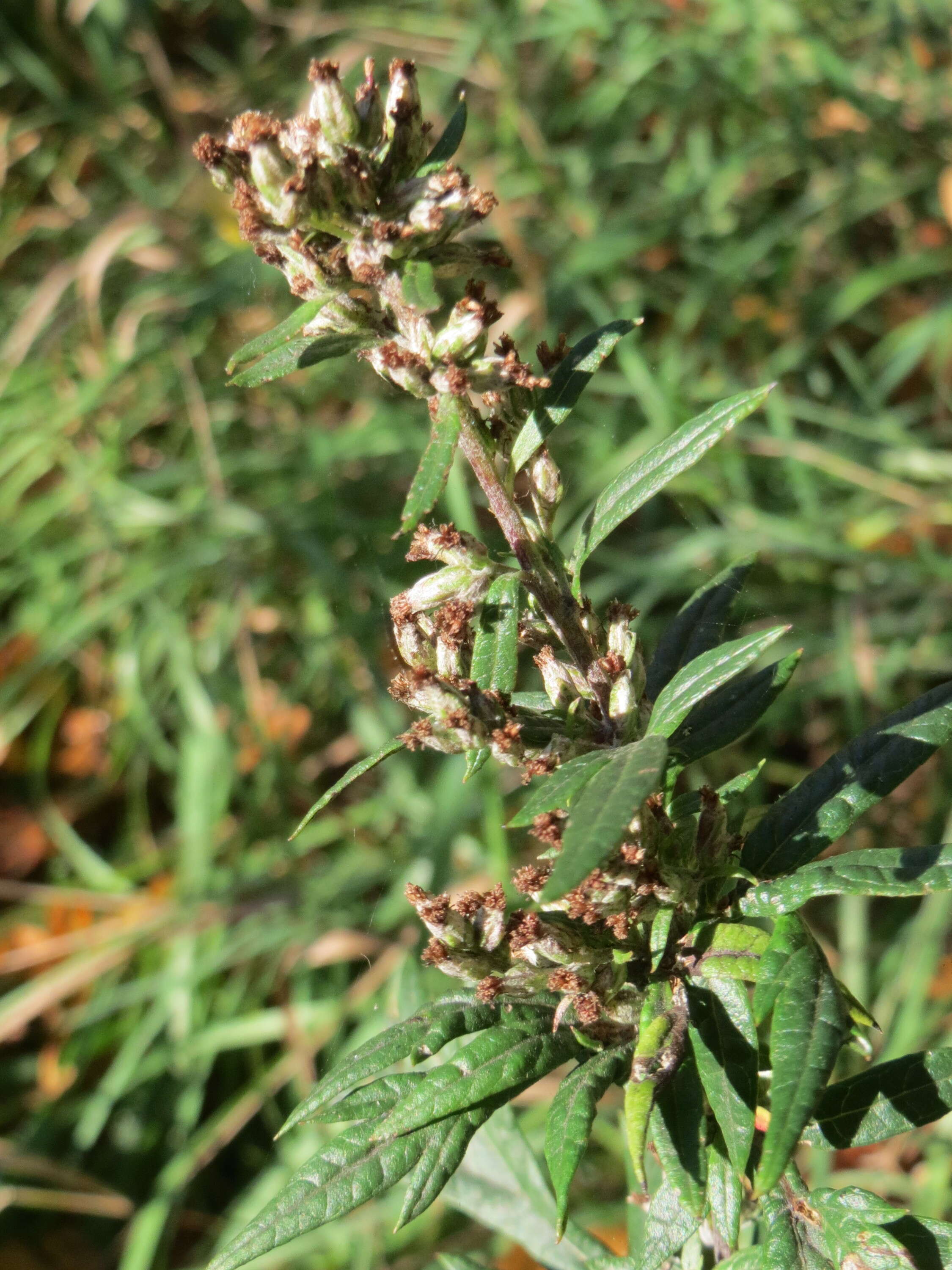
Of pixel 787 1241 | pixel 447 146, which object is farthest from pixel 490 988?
pixel 447 146

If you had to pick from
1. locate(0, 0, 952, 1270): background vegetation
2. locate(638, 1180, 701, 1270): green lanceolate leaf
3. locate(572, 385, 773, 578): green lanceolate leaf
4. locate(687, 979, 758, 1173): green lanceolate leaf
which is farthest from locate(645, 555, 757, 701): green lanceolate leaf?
locate(0, 0, 952, 1270): background vegetation

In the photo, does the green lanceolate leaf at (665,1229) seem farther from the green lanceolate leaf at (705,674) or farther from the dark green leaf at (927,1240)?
the green lanceolate leaf at (705,674)

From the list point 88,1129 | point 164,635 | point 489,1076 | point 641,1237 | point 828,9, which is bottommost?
point 88,1129

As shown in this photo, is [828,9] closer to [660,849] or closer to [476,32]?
[476,32]

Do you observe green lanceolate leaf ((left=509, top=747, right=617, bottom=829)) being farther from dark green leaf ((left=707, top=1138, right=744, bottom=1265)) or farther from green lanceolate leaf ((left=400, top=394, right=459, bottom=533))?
dark green leaf ((left=707, top=1138, right=744, bottom=1265))

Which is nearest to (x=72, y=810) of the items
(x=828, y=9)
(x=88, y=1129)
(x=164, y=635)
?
(x=164, y=635)

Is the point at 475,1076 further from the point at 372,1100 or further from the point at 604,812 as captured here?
the point at 604,812

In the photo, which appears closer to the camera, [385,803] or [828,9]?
[385,803]

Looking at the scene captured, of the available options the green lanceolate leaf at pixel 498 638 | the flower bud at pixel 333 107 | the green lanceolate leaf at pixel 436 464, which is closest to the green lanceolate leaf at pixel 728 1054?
the green lanceolate leaf at pixel 498 638
